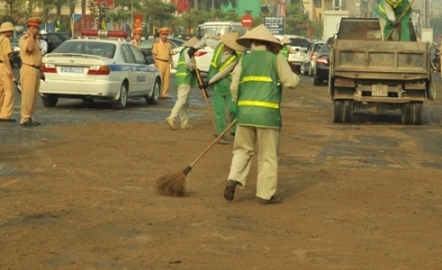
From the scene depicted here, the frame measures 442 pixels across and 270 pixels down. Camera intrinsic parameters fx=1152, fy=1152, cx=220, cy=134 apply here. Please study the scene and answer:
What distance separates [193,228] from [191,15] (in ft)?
278

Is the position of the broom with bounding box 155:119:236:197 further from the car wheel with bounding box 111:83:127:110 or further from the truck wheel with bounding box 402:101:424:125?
the car wheel with bounding box 111:83:127:110

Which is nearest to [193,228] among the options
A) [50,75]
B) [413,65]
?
[413,65]

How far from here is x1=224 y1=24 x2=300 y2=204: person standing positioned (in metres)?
10.6

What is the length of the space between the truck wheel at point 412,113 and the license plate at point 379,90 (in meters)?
0.53

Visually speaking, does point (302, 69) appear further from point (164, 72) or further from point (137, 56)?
point (137, 56)

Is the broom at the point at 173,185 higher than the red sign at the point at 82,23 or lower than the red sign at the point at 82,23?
higher

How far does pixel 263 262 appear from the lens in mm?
7879

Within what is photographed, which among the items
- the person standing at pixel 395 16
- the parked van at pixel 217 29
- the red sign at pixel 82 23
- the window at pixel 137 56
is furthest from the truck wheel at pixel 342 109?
the red sign at pixel 82 23

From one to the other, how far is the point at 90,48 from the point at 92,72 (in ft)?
3.71

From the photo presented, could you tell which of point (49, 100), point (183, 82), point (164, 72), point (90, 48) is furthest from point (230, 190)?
point (164, 72)

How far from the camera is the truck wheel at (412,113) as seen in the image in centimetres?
2081

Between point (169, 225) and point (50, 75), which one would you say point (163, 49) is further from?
point (169, 225)

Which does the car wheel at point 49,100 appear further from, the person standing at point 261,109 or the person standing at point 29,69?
the person standing at point 261,109

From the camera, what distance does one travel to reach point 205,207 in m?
10.4
